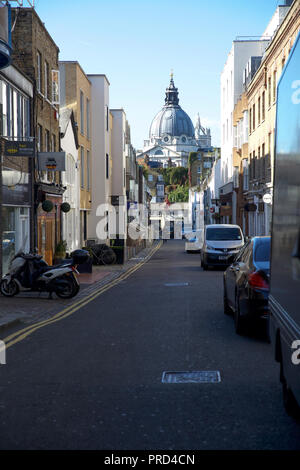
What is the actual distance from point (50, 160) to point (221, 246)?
311 inches

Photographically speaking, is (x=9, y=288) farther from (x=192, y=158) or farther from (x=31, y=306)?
(x=192, y=158)

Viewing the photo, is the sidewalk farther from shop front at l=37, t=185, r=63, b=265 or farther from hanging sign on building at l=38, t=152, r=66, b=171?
shop front at l=37, t=185, r=63, b=265

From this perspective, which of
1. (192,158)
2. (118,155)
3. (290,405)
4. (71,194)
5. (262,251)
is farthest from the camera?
(192,158)

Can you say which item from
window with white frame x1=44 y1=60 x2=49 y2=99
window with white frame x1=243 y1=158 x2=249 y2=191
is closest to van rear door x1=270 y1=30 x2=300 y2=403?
window with white frame x1=44 y1=60 x2=49 y2=99

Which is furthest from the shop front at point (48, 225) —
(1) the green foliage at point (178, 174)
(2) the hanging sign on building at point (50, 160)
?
(1) the green foliage at point (178, 174)

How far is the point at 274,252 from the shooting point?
19.9 ft

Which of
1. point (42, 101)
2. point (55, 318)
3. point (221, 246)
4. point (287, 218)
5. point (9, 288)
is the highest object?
point (42, 101)

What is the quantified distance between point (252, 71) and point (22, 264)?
108 feet

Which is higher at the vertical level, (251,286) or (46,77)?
(46,77)

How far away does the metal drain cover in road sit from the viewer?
6965 mm

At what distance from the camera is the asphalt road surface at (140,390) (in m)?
5.04

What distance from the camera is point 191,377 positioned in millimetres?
7137

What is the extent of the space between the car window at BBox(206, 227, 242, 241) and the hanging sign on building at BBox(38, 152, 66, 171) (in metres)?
7.70

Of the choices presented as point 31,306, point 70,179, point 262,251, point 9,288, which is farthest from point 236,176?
point 262,251
